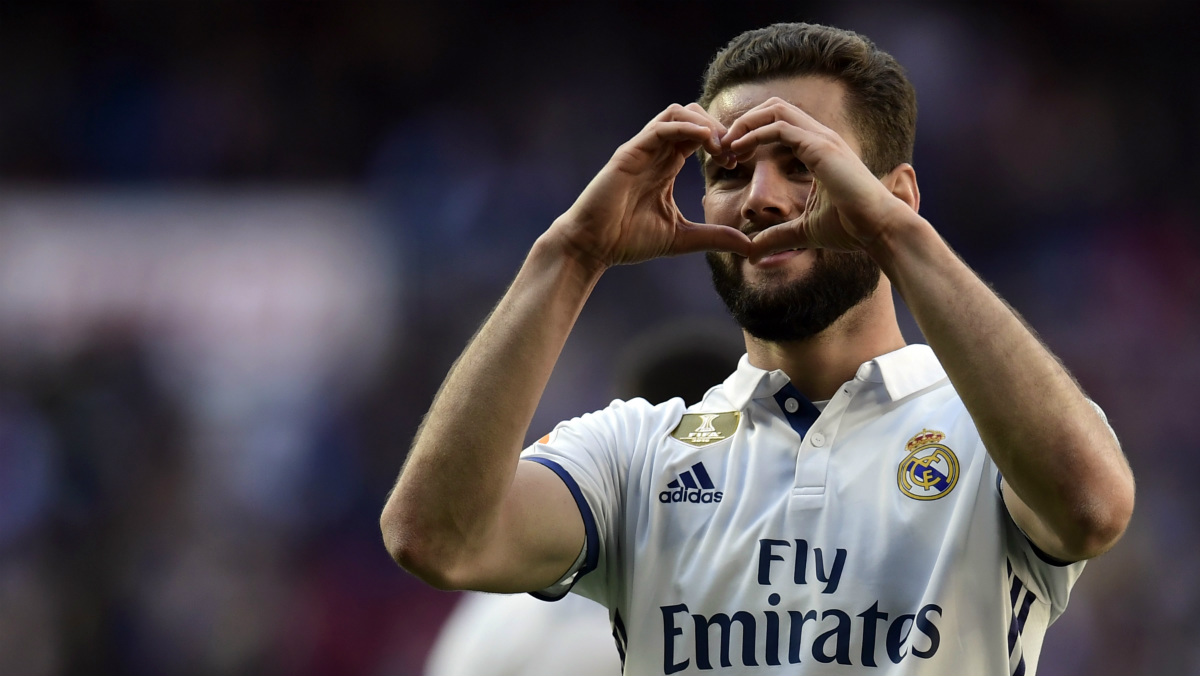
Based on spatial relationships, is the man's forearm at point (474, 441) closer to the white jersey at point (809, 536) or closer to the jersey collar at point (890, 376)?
the white jersey at point (809, 536)

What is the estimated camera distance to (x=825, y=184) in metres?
1.70

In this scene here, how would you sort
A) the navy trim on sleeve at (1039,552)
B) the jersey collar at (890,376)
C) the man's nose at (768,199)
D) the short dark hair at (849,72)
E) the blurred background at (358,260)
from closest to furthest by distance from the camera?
the navy trim on sleeve at (1039,552) < the man's nose at (768,199) < the jersey collar at (890,376) < the short dark hair at (849,72) < the blurred background at (358,260)

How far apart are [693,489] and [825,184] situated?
604mm

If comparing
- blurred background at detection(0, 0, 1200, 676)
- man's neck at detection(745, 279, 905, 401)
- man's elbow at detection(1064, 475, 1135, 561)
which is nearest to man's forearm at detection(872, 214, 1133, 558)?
man's elbow at detection(1064, 475, 1135, 561)

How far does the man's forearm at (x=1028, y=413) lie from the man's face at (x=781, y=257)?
1.20ft

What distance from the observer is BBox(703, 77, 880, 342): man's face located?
192 cm

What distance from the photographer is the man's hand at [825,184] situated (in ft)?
5.49

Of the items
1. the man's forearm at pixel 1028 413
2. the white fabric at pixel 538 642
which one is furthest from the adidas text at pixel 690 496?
the white fabric at pixel 538 642

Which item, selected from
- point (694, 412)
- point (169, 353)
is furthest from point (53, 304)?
point (694, 412)

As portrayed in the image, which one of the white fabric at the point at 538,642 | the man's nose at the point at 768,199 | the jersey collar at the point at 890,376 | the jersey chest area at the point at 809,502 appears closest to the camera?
the jersey chest area at the point at 809,502

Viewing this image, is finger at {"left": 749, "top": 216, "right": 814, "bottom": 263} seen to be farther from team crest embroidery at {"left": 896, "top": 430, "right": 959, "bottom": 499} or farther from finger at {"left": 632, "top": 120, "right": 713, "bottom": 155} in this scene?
team crest embroidery at {"left": 896, "top": 430, "right": 959, "bottom": 499}

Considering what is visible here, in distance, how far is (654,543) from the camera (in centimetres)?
193

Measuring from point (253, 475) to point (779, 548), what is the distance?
5434mm

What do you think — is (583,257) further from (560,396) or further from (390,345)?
(390,345)
